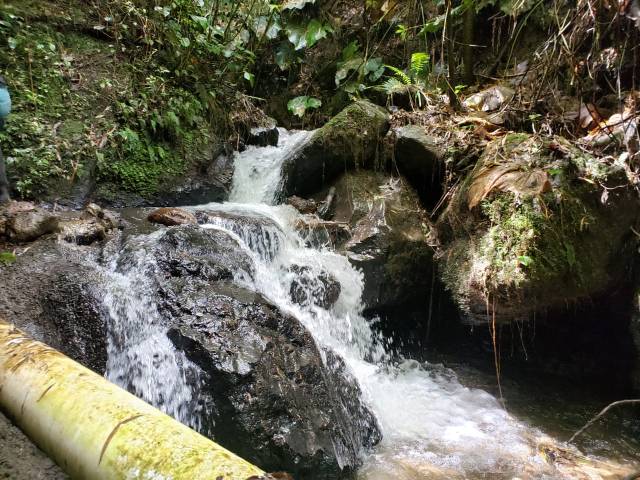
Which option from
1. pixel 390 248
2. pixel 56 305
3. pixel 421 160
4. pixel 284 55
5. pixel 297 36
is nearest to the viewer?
pixel 56 305

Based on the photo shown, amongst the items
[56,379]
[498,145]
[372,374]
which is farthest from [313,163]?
[56,379]

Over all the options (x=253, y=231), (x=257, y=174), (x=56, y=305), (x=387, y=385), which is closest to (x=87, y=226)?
(x=56, y=305)

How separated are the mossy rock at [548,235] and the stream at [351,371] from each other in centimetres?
102

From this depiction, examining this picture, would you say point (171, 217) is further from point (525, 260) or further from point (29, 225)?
point (525, 260)

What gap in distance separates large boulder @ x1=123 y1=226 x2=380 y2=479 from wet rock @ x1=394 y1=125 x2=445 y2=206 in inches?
115

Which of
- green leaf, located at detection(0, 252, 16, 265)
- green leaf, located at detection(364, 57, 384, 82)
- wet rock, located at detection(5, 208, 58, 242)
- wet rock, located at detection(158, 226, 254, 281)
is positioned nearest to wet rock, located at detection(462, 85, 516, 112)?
green leaf, located at detection(364, 57, 384, 82)

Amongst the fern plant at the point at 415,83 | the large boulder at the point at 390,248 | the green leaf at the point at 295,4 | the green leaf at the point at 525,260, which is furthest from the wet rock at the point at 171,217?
the green leaf at the point at 295,4

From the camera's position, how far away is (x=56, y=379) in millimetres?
1722

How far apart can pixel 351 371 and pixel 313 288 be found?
1034 mm

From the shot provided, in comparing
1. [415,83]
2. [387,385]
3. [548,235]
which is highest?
[415,83]

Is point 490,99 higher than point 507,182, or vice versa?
point 490,99

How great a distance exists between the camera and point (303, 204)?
5746 millimetres

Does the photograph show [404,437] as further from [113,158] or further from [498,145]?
[113,158]

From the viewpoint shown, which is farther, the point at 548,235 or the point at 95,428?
the point at 548,235
